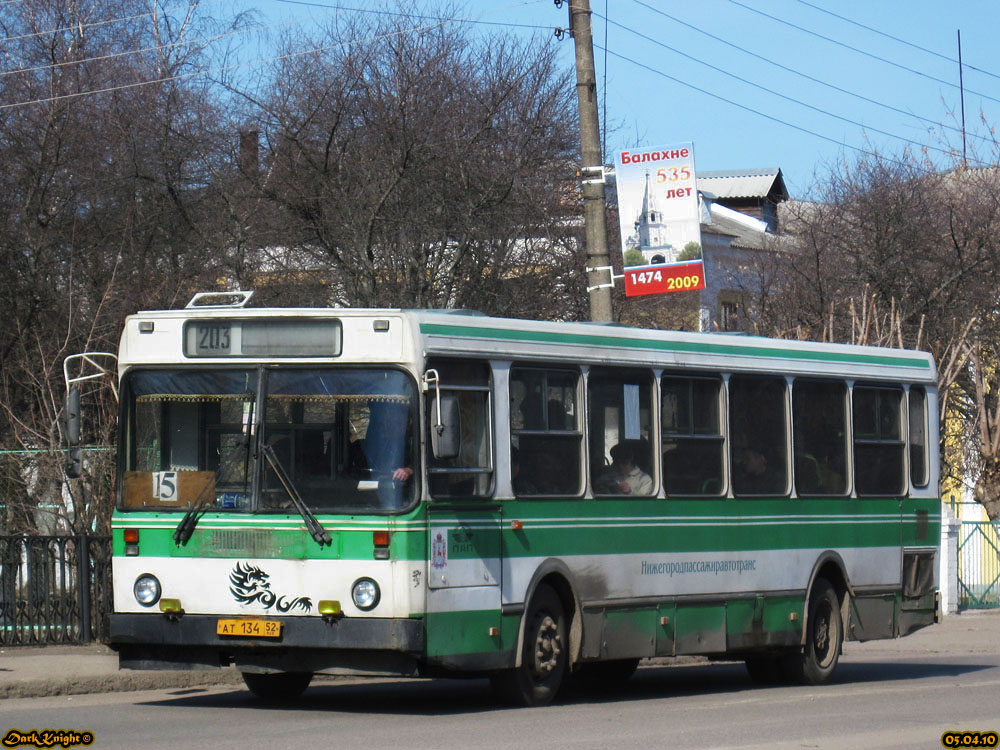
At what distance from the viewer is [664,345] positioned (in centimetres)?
1370

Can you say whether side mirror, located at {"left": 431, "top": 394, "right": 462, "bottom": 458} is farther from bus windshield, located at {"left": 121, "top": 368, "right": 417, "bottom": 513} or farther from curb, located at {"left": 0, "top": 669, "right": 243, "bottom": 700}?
curb, located at {"left": 0, "top": 669, "right": 243, "bottom": 700}

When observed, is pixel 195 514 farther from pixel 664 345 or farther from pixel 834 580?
pixel 834 580

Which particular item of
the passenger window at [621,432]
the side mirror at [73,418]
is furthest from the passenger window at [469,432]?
the side mirror at [73,418]

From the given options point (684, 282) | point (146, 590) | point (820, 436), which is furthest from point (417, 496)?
point (684, 282)

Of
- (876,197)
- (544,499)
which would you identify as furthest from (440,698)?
(876,197)

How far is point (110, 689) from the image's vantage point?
1360 cm

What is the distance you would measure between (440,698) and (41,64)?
74.3ft

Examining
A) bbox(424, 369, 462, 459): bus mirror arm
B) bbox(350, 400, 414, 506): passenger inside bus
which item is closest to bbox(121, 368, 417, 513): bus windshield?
bbox(350, 400, 414, 506): passenger inside bus

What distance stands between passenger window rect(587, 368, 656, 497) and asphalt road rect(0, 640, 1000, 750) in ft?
5.55

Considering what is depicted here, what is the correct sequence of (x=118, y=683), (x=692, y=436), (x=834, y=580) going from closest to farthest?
(x=118, y=683) < (x=692, y=436) < (x=834, y=580)

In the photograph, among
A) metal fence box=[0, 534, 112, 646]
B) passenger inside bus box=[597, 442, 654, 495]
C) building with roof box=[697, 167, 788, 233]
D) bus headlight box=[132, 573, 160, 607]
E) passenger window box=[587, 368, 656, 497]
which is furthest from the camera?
building with roof box=[697, 167, 788, 233]

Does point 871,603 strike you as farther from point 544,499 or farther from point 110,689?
point 110,689

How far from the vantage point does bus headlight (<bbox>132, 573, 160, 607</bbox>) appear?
11672mm

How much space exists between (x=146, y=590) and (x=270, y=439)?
1375mm
